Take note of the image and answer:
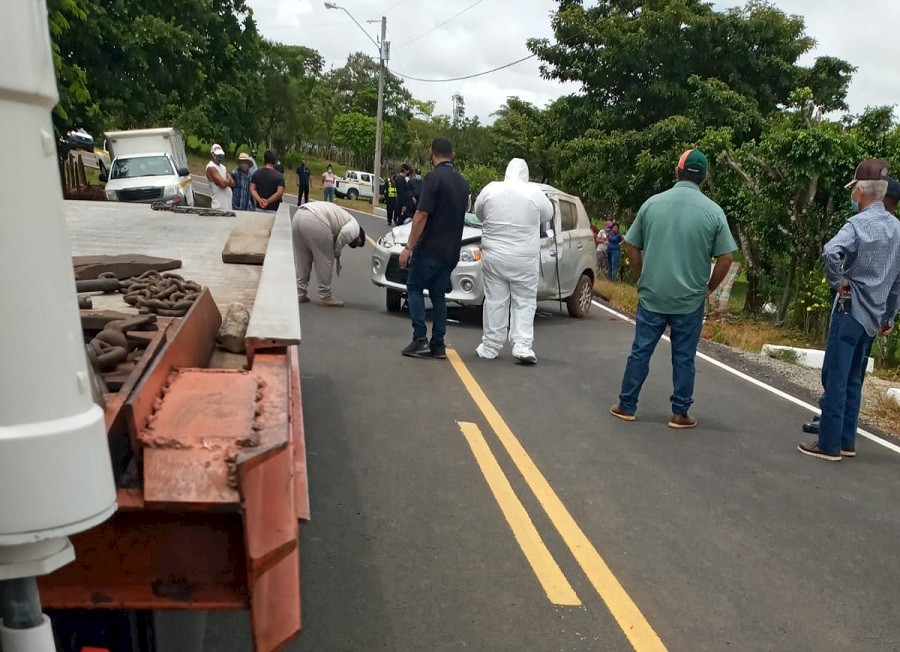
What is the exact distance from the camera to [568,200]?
13.0 m

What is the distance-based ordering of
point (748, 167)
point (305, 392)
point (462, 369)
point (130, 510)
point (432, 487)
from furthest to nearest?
point (748, 167) → point (462, 369) → point (305, 392) → point (432, 487) → point (130, 510)

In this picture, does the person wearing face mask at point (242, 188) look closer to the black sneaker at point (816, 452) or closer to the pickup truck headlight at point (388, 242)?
the pickup truck headlight at point (388, 242)

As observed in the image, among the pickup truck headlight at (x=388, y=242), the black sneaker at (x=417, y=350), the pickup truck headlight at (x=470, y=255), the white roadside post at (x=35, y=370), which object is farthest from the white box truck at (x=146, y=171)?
the white roadside post at (x=35, y=370)

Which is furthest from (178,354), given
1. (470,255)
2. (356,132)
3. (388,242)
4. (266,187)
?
(356,132)

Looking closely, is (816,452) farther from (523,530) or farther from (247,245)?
(247,245)

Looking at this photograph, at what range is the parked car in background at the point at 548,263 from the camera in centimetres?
1129

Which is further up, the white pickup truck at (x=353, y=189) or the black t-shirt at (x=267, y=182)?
the black t-shirt at (x=267, y=182)

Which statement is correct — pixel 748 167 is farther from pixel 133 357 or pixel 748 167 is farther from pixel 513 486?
pixel 133 357

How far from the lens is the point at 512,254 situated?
916cm

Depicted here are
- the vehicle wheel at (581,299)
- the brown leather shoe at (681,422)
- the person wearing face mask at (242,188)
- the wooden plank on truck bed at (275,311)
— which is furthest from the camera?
the person wearing face mask at (242,188)

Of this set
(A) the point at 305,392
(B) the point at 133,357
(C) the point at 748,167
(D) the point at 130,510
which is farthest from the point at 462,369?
(C) the point at 748,167

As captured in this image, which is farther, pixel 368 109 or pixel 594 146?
pixel 368 109

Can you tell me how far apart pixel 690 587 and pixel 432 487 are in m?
1.69

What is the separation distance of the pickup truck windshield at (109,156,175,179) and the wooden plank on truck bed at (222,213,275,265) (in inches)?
711
